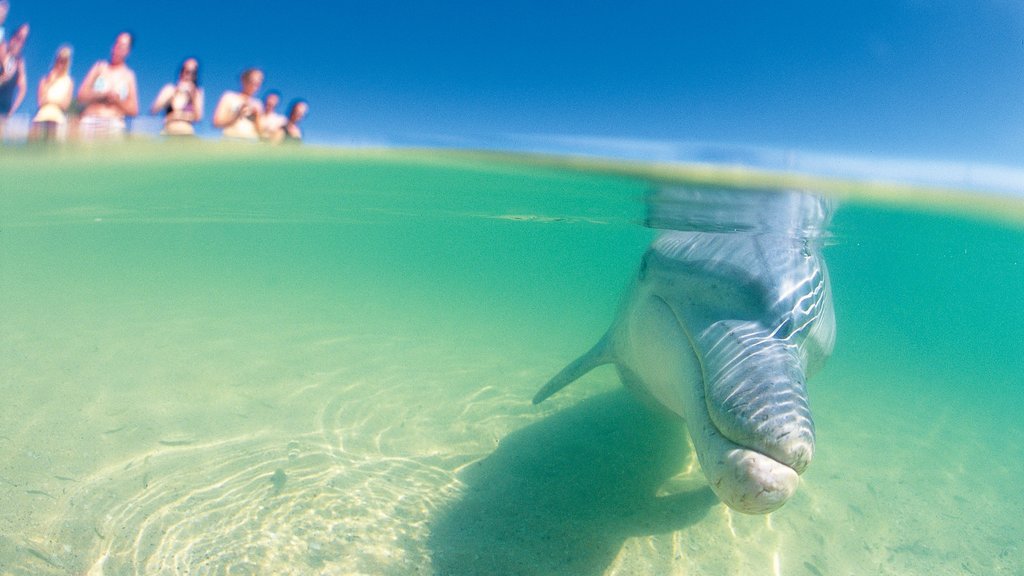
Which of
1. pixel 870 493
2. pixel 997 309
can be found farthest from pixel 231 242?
pixel 997 309

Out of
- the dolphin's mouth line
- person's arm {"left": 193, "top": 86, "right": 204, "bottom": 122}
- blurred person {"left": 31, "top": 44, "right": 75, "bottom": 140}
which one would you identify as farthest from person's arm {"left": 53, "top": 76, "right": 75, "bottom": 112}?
the dolphin's mouth line

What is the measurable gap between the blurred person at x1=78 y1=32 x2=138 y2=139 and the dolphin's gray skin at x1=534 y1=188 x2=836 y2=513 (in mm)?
6349

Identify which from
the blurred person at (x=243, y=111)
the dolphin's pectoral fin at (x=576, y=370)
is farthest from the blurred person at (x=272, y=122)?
the dolphin's pectoral fin at (x=576, y=370)

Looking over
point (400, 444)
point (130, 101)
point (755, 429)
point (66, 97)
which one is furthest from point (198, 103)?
point (755, 429)

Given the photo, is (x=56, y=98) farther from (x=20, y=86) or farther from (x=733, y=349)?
(x=733, y=349)

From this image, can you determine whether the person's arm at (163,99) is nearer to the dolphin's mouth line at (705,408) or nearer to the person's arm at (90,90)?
the person's arm at (90,90)

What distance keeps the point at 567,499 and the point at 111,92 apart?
7310 millimetres

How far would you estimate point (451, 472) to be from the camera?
4992mm

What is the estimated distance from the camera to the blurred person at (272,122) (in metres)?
8.23

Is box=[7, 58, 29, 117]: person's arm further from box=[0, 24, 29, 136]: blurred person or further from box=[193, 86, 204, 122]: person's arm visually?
box=[193, 86, 204, 122]: person's arm

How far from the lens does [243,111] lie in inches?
327

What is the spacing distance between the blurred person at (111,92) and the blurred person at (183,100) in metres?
0.33

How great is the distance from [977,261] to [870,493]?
26.3m

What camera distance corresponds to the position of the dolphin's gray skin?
277cm
